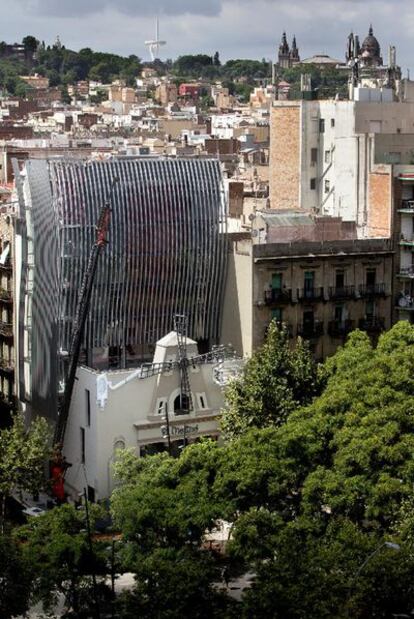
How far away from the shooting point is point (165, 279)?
280 feet

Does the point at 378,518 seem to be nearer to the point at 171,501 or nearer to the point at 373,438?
the point at 373,438

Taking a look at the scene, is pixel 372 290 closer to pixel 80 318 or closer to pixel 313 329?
pixel 313 329

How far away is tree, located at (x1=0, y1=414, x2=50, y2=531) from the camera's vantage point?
77.0 m

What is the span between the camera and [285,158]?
111062 mm

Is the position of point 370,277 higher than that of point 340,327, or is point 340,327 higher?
point 370,277

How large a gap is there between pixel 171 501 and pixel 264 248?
865 inches

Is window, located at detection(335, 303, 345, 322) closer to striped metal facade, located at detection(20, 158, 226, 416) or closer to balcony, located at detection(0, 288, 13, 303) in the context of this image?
striped metal facade, located at detection(20, 158, 226, 416)

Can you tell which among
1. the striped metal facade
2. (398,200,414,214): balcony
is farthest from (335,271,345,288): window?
the striped metal facade

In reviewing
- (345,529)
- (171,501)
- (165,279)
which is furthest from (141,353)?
(345,529)

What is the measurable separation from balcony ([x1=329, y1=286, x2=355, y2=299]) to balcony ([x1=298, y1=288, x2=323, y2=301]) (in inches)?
26.2

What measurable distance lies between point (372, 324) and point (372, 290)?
6.27 ft

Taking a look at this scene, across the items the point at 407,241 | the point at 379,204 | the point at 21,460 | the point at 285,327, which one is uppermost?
the point at 379,204

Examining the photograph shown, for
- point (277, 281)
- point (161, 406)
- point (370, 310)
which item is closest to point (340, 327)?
point (370, 310)

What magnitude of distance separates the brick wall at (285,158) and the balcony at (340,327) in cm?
2224
